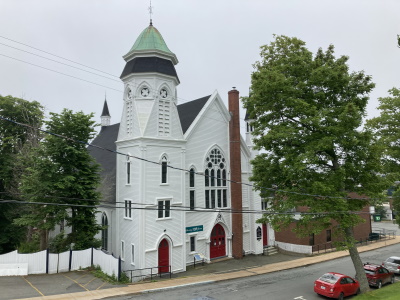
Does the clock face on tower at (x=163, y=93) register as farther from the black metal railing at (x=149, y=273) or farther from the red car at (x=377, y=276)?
the red car at (x=377, y=276)

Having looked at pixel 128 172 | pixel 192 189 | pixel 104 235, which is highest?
pixel 128 172

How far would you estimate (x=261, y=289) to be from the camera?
58.6 feet

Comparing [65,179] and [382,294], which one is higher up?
[65,179]

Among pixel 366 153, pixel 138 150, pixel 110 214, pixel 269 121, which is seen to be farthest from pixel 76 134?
pixel 366 153

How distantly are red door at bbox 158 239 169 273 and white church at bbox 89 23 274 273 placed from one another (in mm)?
68

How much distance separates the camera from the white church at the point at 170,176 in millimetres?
21422

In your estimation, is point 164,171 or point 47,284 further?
point 164,171

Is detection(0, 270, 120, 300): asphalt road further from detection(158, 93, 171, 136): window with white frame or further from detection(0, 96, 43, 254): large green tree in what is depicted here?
detection(158, 93, 171, 136): window with white frame

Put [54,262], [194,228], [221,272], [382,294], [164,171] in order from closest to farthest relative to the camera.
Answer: [382,294], [54,262], [221,272], [164,171], [194,228]

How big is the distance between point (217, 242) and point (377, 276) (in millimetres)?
11846

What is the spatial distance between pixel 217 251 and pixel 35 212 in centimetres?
1445

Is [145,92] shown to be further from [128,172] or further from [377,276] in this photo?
[377,276]

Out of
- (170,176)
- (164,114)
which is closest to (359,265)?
(170,176)

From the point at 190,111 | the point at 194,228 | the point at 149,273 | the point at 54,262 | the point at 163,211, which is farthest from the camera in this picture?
the point at 190,111
